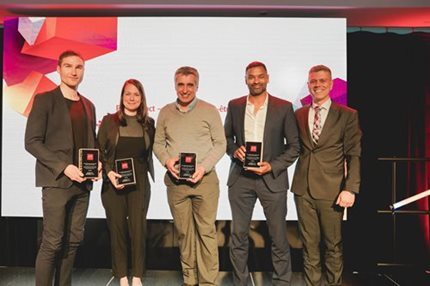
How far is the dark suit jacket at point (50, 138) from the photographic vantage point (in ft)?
9.45

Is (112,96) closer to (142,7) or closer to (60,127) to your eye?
(142,7)

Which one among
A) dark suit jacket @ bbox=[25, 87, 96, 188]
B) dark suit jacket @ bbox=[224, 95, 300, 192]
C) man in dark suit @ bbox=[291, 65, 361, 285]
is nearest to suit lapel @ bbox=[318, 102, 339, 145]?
man in dark suit @ bbox=[291, 65, 361, 285]

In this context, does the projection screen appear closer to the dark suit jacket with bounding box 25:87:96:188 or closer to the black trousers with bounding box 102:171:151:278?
the black trousers with bounding box 102:171:151:278

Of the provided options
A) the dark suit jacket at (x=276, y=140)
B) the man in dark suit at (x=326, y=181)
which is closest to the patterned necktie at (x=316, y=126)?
the man in dark suit at (x=326, y=181)

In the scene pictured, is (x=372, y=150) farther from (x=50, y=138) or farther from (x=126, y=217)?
(x=50, y=138)

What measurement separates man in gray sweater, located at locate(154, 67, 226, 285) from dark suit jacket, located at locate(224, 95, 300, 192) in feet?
0.47

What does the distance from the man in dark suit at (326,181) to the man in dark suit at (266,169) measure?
0.13m

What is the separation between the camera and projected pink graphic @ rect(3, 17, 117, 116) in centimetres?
401

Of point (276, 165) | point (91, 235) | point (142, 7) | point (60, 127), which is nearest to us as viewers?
point (60, 127)

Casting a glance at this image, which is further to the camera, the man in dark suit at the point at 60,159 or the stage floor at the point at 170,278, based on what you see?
the stage floor at the point at 170,278

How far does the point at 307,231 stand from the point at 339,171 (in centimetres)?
47

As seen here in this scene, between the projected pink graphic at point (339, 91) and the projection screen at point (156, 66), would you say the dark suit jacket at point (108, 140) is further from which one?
the projected pink graphic at point (339, 91)

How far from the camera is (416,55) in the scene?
170 inches

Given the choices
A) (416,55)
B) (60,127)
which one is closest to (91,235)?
(60,127)
